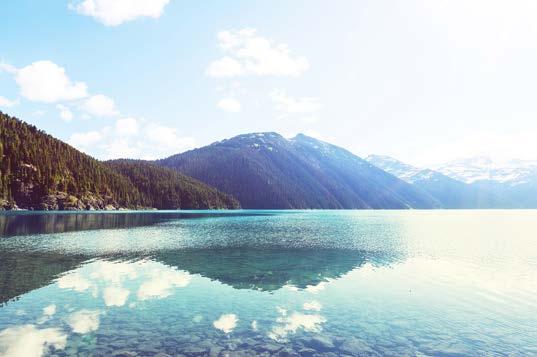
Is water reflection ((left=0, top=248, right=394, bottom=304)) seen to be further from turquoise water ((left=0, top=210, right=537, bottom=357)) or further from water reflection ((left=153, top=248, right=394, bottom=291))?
turquoise water ((left=0, top=210, right=537, bottom=357))

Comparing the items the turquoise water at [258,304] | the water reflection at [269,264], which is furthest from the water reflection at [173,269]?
the turquoise water at [258,304]

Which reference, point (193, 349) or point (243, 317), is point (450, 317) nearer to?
point (243, 317)

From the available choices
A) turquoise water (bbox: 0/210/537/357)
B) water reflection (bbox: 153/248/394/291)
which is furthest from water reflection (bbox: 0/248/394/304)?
turquoise water (bbox: 0/210/537/357)

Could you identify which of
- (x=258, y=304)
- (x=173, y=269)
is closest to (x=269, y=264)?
(x=173, y=269)

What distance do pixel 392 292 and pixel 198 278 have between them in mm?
21885

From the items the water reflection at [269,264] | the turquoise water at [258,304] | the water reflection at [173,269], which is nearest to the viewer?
the turquoise water at [258,304]

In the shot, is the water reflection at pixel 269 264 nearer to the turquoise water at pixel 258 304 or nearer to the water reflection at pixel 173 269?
the water reflection at pixel 173 269

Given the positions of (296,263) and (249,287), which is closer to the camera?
(249,287)

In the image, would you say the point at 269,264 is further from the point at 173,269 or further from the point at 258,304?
the point at 258,304

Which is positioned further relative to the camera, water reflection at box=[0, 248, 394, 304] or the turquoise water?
water reflection at box=[0, 248, 394, 304]

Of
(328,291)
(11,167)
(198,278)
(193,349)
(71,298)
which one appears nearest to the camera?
(193,349)

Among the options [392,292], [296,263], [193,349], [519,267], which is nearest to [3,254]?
[296,263]

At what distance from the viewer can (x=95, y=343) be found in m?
21.8

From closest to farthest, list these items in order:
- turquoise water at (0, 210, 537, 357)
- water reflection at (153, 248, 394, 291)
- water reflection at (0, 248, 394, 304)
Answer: turquoise water at (0, 210, 537, 357), water reflection at (0, 248, 394, 304), water reflection at (153, 248, 394, 291)
